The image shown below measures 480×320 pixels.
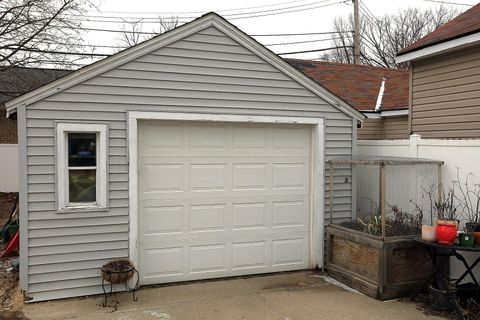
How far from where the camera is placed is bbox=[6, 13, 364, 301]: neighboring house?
5238mm

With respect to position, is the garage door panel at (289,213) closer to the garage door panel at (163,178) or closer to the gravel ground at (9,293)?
the garage door panel at (163,178)

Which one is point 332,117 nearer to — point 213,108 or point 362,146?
point 362,146

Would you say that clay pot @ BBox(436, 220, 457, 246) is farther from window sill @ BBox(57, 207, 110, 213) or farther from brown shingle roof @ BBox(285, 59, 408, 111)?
brown shingle roof @ BBox(285, 59, 408, 111)

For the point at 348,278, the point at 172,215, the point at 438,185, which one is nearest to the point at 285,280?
the point at 348,278

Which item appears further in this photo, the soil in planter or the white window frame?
the soil in planter

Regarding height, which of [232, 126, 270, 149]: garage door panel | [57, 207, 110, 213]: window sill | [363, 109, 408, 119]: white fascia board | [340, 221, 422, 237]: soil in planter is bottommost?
[340, 221, 422, 237]: soil in planter

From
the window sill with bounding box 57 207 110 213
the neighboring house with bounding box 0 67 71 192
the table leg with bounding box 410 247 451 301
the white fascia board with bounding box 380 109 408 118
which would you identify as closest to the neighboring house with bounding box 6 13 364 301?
the window sill with bounding box 57 207 110 213

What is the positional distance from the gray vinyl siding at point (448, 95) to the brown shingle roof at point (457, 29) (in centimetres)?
32

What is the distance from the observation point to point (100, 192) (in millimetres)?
5434

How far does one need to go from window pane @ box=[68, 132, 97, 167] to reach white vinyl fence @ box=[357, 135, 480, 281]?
14.7 ft

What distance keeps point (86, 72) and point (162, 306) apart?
299 centimetres

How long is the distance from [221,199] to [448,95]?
425 centimetres

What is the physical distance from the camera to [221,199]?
243 inches

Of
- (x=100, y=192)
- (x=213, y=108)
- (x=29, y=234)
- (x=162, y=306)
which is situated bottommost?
(x=162, y=306)
